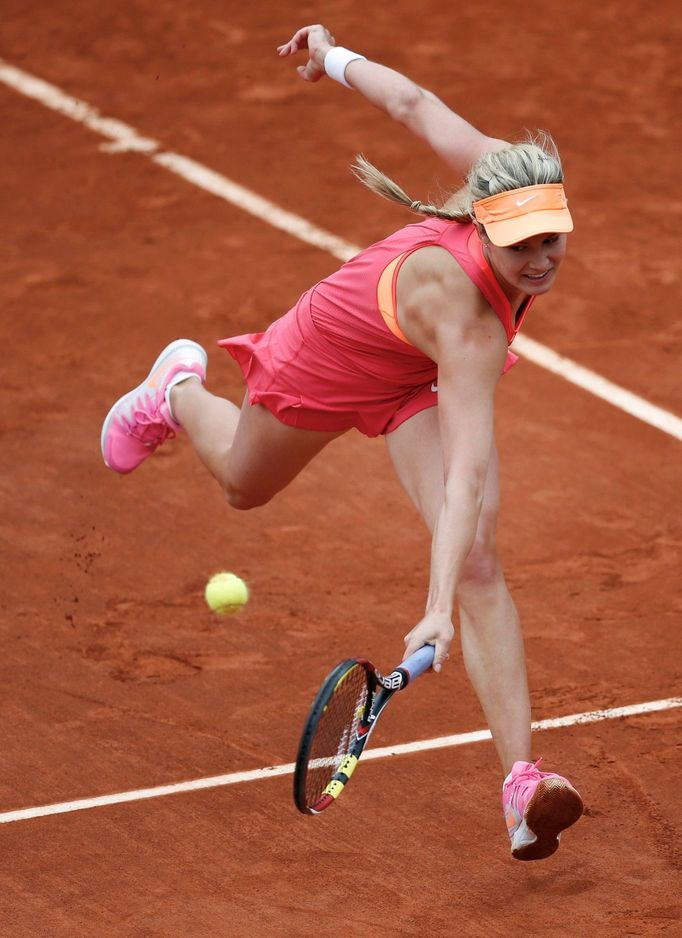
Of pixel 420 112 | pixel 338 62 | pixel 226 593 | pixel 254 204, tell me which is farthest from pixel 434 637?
pixel 254 204

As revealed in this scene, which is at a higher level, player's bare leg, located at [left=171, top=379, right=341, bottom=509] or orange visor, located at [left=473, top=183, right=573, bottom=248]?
orange visor, located at [left=473, top=183, right=573, bottom=248]

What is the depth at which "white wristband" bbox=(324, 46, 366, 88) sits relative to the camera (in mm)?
5387

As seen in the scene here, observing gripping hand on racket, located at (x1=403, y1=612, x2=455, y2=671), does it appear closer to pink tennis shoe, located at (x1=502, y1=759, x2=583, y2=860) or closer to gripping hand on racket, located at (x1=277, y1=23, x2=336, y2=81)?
pink tennis shoe, located at (x1=502, y1=759, x2=583, y2=860)

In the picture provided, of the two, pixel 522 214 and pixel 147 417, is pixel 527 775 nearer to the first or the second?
pixel 522 214

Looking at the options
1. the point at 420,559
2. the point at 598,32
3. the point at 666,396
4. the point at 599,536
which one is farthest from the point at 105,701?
the point at 598,32

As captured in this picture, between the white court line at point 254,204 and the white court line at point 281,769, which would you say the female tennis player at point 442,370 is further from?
the white court line at point 254,204

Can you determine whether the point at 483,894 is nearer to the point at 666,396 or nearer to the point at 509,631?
the point at 509,631

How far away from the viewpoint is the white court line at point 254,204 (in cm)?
771

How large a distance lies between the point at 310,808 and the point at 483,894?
92cm

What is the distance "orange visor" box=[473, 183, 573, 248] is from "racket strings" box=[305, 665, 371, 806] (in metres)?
1.16

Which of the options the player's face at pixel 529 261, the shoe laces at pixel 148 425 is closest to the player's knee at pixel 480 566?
the player's face at pixel 529 261

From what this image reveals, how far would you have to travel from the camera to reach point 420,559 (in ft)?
21.8

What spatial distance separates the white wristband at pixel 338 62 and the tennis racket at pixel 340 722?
2.06 meters

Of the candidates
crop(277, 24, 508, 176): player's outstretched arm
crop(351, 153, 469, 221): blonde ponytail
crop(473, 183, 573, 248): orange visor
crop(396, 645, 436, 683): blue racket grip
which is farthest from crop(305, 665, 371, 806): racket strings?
crop(277, 24, 508, 176): player's outstretched arm
